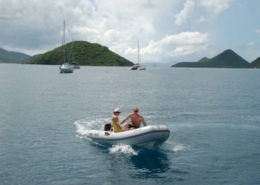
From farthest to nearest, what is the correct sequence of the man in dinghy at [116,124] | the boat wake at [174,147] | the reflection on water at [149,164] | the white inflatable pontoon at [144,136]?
1. the man in dinghy at [116,124]
2. the boat wake at [174,147]
3. the white inflatable pontoon at [144,136]
4. the reflection on water at [149,164]

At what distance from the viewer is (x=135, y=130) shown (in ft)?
67.9

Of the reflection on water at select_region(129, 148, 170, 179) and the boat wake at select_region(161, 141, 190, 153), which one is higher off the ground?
the boat wake at select_region(161, 141, 190, 153)

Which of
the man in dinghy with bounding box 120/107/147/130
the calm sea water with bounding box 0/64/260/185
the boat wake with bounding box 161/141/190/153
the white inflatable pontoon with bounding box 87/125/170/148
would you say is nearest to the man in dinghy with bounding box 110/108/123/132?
the white inflatable pontoon with bounding box 87/125/170/148

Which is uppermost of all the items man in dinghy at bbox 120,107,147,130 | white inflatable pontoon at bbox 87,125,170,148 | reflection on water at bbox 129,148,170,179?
man in dinghy at bbox 120,107,147,130

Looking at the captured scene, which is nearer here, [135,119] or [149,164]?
[149,164]

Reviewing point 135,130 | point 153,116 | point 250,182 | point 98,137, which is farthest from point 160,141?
point 153,116

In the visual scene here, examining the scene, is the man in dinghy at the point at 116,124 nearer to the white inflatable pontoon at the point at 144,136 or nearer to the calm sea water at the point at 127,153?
the white inflatable pontoon at the point at 144,136

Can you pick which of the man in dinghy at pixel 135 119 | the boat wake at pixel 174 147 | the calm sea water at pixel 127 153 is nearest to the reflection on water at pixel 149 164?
the calm sea water at pixel 127 153

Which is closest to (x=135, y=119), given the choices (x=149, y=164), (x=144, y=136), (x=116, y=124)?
(x=116, y=124)

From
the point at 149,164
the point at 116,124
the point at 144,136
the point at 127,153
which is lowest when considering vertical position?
the point at 149,164

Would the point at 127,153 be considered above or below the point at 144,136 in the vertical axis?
below

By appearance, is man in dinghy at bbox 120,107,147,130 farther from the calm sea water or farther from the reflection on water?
the reflection on water

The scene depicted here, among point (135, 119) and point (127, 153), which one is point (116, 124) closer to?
point (135, 119)

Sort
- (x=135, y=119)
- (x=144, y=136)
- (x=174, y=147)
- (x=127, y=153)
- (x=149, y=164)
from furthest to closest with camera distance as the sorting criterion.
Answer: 1. (x=174, y=147)
2. (x=135, y=119)
3. (x=127, y=153)
4. (x=144, y=136)
5. (x=149, y=164)
